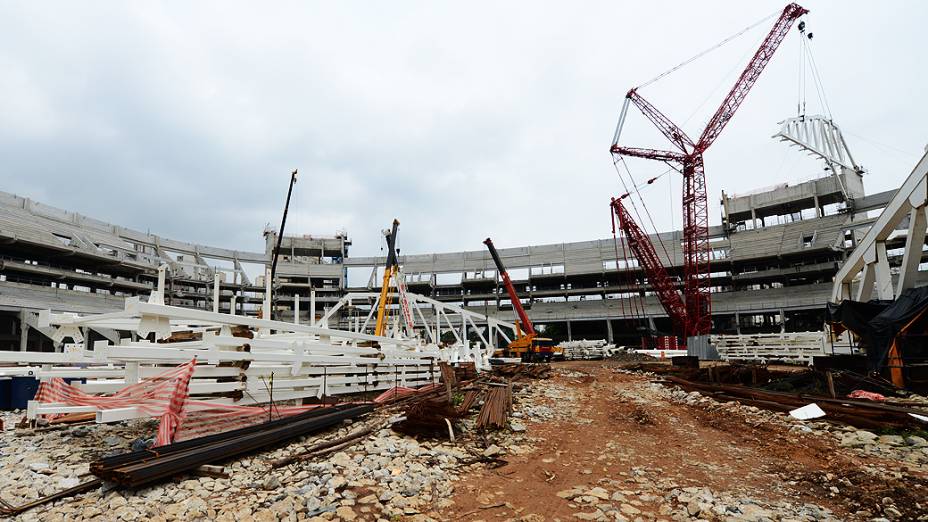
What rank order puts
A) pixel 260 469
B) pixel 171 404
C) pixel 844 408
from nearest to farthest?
pixel 260 469
pixel 171 404
pixel 844 408

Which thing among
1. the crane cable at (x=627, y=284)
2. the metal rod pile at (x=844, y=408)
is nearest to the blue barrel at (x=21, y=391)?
the metal rod pile at (x=844, y=408)

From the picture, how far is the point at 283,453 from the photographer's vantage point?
6762 millimetres

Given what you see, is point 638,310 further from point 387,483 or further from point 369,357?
point 387,483

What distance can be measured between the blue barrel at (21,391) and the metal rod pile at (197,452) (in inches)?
341

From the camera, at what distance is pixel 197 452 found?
5852 mm

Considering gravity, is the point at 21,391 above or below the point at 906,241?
below

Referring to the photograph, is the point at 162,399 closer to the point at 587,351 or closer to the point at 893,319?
the point at 893,319

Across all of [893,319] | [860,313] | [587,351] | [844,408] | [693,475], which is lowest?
[587,351]

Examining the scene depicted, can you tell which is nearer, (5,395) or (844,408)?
(844,408)

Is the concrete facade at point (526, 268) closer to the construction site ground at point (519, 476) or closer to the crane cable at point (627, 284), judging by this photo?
the crane cable at point (627, 284)

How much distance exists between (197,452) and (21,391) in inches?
396

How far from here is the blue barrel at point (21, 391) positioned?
11.9 m

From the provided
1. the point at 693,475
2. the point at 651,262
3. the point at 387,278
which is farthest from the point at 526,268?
the point at 693,475

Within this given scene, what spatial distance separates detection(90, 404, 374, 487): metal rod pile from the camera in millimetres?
5074
